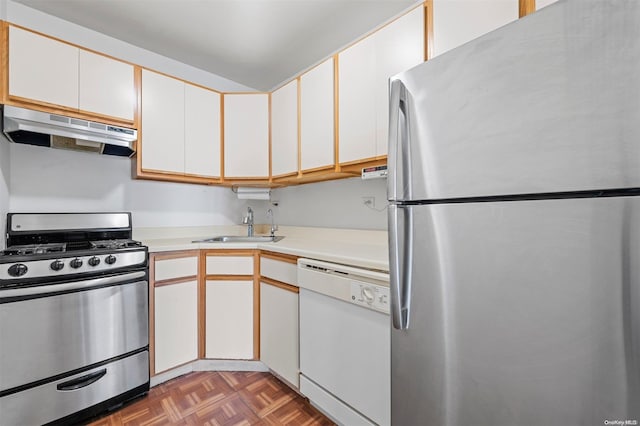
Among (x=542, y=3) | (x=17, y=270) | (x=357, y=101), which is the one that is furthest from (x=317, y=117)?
(x=17, y=270)

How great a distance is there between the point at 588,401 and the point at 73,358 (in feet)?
7.07

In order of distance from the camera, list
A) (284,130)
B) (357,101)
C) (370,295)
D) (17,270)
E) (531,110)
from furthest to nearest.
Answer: (284,130)
(357,101)
(17,270)
(370,295)
(531,110)

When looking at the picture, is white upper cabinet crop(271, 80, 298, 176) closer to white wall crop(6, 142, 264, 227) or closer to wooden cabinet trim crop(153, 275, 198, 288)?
white wall crop(6, 142, 264, 227)

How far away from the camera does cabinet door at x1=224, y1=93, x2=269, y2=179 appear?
2445 millimetres

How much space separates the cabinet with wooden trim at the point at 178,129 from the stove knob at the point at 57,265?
0.84 meters

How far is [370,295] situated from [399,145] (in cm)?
69

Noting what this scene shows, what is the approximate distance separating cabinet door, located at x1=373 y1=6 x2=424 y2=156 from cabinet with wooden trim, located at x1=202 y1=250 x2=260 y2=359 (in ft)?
4.19

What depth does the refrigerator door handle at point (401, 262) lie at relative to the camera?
844 mm

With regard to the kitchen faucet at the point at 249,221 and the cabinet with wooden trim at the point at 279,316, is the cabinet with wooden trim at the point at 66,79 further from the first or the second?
the cabinet with wooden trim at the point at 279,316

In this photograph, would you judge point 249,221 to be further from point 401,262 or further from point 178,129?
point 401,262

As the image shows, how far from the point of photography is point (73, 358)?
1.46 meters

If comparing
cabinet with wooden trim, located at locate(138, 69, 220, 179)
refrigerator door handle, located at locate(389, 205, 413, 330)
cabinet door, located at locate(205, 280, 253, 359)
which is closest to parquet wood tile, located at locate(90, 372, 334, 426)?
cabinet door, located at locate(205, 280, 253, 359)

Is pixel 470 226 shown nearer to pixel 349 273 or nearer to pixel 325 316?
pixel 349 273

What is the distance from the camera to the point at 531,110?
63 cm
